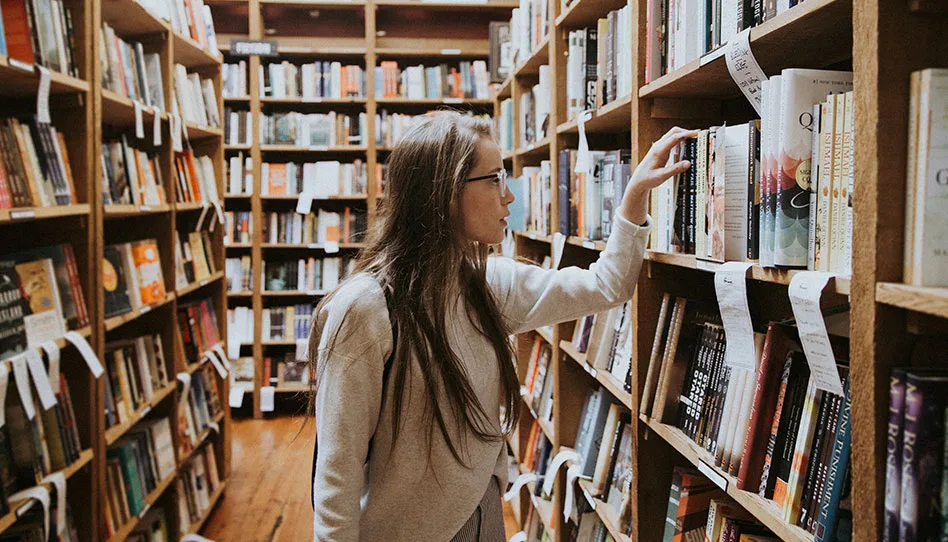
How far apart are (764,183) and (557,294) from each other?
617mm

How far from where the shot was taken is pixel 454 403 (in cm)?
135

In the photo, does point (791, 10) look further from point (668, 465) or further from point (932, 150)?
point (668, 465)

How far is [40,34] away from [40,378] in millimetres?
864

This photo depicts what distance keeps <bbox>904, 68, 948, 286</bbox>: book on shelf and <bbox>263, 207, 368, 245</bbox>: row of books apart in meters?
4.58

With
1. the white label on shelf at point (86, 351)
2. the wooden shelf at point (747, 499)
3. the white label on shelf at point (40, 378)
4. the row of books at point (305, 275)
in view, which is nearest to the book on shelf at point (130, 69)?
the white label on shelf at point (86, 351)

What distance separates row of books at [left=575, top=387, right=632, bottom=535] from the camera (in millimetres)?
1795

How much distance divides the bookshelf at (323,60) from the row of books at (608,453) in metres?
3.15

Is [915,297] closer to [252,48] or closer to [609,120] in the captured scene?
[609,120]

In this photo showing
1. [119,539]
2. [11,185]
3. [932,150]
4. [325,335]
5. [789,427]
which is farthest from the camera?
[119,539]

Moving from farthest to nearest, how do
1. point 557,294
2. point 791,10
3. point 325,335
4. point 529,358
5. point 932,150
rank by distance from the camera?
point 529,358 → point 557,294 → point 325,335 → point 791,10 → point 932,150

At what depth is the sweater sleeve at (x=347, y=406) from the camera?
126cm

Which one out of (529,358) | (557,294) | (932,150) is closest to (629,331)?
(557,294)

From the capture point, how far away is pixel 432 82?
5176 mm

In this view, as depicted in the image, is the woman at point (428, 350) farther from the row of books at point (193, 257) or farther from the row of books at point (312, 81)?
the row of books at point (312, 81)
